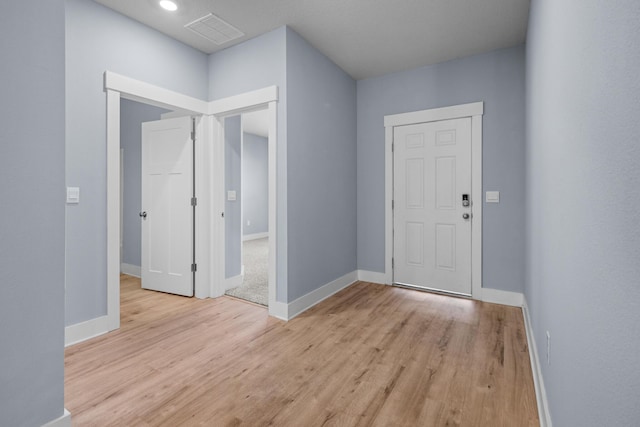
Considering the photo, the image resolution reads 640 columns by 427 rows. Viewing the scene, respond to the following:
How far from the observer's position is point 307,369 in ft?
7.16

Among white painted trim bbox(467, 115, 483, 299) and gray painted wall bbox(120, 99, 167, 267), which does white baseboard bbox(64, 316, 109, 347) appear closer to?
gray painted wall bbox(120, 99, 167, 267)

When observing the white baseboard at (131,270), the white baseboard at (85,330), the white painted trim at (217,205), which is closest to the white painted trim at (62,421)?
the white baseboard at (85,330)

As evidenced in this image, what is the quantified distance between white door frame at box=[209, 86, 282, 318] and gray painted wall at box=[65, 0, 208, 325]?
907mm

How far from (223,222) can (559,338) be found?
10.7ft

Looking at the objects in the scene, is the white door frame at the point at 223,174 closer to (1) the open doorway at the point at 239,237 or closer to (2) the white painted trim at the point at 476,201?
(1) the open doorway at the point at 239,237

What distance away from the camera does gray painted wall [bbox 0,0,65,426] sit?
4.50 ft

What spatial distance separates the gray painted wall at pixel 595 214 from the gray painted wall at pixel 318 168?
2.15 m

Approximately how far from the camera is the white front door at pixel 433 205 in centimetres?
370

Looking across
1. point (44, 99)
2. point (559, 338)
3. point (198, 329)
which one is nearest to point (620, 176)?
point (559, 338)

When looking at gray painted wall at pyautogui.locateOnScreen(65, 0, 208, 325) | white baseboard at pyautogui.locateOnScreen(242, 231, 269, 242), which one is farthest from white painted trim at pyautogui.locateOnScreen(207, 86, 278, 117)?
white baseboard at pyautogui.locateOnScreen(242, 231, 269, 242)

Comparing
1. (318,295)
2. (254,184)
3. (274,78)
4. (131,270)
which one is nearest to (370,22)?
(274,78)

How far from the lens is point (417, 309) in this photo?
331 cm

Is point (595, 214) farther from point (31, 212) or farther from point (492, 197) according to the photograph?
point (492, 197)

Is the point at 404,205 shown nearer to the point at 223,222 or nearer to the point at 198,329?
the point at 223,222
